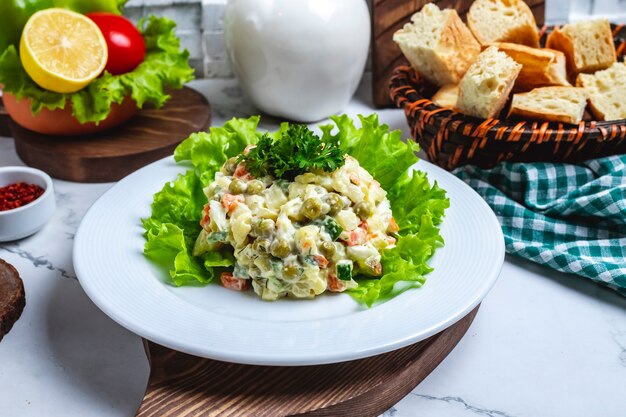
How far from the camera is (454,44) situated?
2.26 meters

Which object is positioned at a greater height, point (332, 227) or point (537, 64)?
point (537, 64)

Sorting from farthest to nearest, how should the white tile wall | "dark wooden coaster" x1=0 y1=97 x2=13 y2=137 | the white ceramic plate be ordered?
1. the white tile wall
2. "dark wooden coaster" x1=0 y1=97 x2=13 y2=137
3. the white ceramic plate

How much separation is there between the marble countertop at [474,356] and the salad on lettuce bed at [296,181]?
0.23 m

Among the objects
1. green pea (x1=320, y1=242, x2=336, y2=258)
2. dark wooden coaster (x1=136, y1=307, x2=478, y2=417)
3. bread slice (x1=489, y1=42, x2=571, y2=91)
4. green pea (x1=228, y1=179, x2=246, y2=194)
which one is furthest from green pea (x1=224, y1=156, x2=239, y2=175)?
bread slice (x1=489, y1=42, x2=571, y2=91)

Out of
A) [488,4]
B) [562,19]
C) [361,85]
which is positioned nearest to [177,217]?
[488,4]

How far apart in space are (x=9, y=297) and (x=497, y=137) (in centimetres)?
137

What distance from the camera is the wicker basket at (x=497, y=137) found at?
194 centimetres

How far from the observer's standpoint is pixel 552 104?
2.01 meters

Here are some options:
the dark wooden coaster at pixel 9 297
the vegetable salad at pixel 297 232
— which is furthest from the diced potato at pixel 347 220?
the dark wooden coaster at pixel 9 297

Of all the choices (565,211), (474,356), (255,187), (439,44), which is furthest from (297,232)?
(439,44)

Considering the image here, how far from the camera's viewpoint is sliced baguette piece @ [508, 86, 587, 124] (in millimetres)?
1993

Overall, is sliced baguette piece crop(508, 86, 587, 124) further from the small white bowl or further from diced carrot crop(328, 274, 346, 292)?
the small white bowl

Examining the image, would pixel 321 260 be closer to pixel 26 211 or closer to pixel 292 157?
pixel 292 157

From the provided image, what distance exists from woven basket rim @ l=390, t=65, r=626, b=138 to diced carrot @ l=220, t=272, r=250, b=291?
→ 0.84 metres
